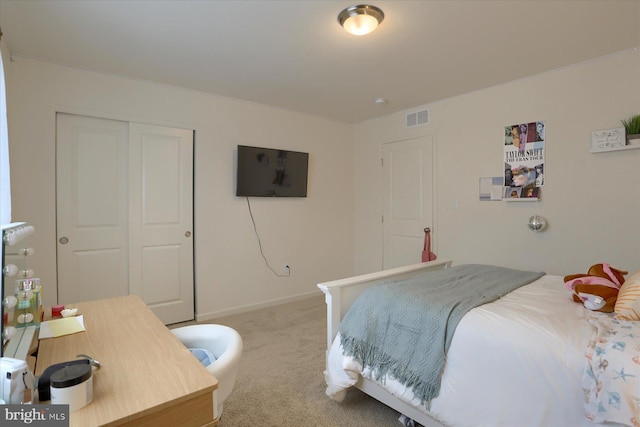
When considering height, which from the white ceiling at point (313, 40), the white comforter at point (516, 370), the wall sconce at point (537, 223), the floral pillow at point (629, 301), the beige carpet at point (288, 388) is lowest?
the beige carpet at point (288, 388)

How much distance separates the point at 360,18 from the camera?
6.78 feet

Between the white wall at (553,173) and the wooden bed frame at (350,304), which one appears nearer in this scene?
the wooden bed frame at (350,304)

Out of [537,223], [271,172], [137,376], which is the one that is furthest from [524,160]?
[137,376]

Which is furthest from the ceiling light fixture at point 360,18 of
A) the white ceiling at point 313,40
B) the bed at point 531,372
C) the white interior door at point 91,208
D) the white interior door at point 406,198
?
the white interior door at point 91,208

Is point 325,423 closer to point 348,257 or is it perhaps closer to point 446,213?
point 446,213

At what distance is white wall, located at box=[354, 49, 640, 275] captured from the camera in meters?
2.64

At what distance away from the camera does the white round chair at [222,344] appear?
1192mm

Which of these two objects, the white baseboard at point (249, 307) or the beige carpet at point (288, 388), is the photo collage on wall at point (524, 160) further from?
the white baseboard at point (249, 307)

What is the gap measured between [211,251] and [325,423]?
2.27 meters

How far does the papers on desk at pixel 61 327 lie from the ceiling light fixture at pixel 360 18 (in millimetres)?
2171

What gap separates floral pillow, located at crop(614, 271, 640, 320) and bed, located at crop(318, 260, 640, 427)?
0.06 meters

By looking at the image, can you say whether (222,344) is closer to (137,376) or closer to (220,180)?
(137,376)

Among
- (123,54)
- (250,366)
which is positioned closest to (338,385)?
(250,366)

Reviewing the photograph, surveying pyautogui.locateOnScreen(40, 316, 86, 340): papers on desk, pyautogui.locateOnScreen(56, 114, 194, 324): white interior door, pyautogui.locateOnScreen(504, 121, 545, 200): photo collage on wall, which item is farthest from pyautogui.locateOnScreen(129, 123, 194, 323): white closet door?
pyautogui.locateOnScreen(504, 121, 545, 200): photo collage on wall
